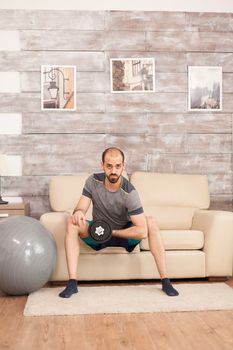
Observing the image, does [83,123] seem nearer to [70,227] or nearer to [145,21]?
[145,21]

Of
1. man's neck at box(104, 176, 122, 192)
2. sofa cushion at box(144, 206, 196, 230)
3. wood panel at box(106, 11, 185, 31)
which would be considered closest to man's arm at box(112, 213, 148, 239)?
man's neck at box(104, 176, 122, 192)

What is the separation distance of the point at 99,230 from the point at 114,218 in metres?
0.24

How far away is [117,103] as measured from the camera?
5062mm

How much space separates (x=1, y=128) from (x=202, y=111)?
6.35 feet

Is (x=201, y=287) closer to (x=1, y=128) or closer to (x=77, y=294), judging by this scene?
(x=77, y=294)

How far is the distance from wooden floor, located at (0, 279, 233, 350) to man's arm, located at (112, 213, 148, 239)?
76 cm

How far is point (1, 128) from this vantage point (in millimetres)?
4949

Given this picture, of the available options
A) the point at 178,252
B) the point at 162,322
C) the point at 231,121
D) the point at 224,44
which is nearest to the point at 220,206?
the point at 231,121

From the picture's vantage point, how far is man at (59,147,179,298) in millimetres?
3596

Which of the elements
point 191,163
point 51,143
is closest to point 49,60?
point 51,143

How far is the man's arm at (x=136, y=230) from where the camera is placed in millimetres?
3652

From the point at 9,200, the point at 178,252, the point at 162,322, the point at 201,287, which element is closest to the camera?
the point at 162,322

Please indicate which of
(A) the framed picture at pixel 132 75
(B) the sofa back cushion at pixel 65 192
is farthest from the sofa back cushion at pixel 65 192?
(A) the framed picture at pixel 132 75

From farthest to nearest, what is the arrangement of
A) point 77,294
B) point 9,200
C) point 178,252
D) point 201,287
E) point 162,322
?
point 9,200, point 178,252, point 201,287, point 77,294, point 162,322
